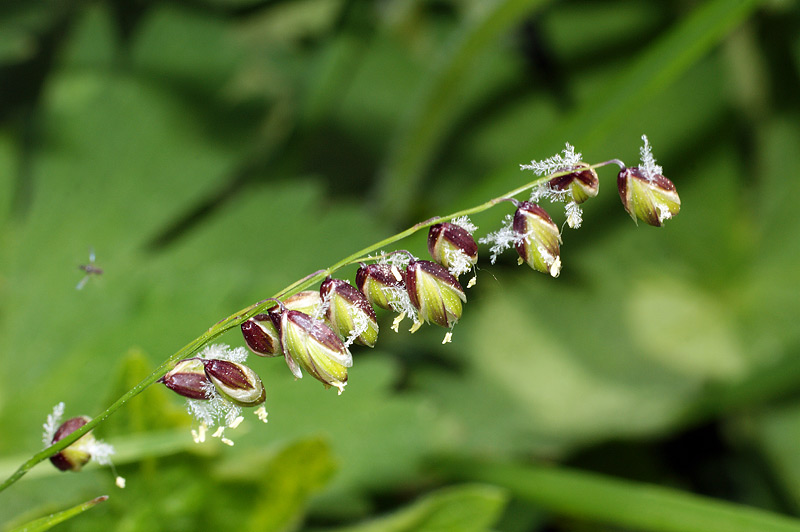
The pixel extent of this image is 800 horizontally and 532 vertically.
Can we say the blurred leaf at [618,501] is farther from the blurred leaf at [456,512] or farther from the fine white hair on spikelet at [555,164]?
the fine white hair on spikelet at [555,164]

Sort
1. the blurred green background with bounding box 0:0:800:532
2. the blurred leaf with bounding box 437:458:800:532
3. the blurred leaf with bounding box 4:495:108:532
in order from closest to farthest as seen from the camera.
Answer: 1. the blurred leaf with bounding box 4:495:108:532
2. the blurred leaf with bounding box 437:458:800:532
3. the blurred green background with bounding box 0:0:800:532

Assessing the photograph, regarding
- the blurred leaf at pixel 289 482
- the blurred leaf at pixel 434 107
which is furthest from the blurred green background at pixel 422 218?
the blurred leaf at pixel 289 482

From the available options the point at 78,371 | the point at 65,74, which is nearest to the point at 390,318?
the point at 78,371

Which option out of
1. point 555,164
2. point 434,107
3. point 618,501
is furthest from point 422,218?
point 555,164

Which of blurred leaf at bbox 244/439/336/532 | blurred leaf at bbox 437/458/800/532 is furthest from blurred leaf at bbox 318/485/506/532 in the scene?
blurred leaf at bbox 437/458/800/532

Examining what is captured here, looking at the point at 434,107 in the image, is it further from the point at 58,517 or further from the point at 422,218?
the point at 58,517

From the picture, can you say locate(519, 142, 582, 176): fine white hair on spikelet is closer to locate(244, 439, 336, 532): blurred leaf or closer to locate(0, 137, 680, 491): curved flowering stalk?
locate(0, 137, 680, 491): curved flowering stalk
